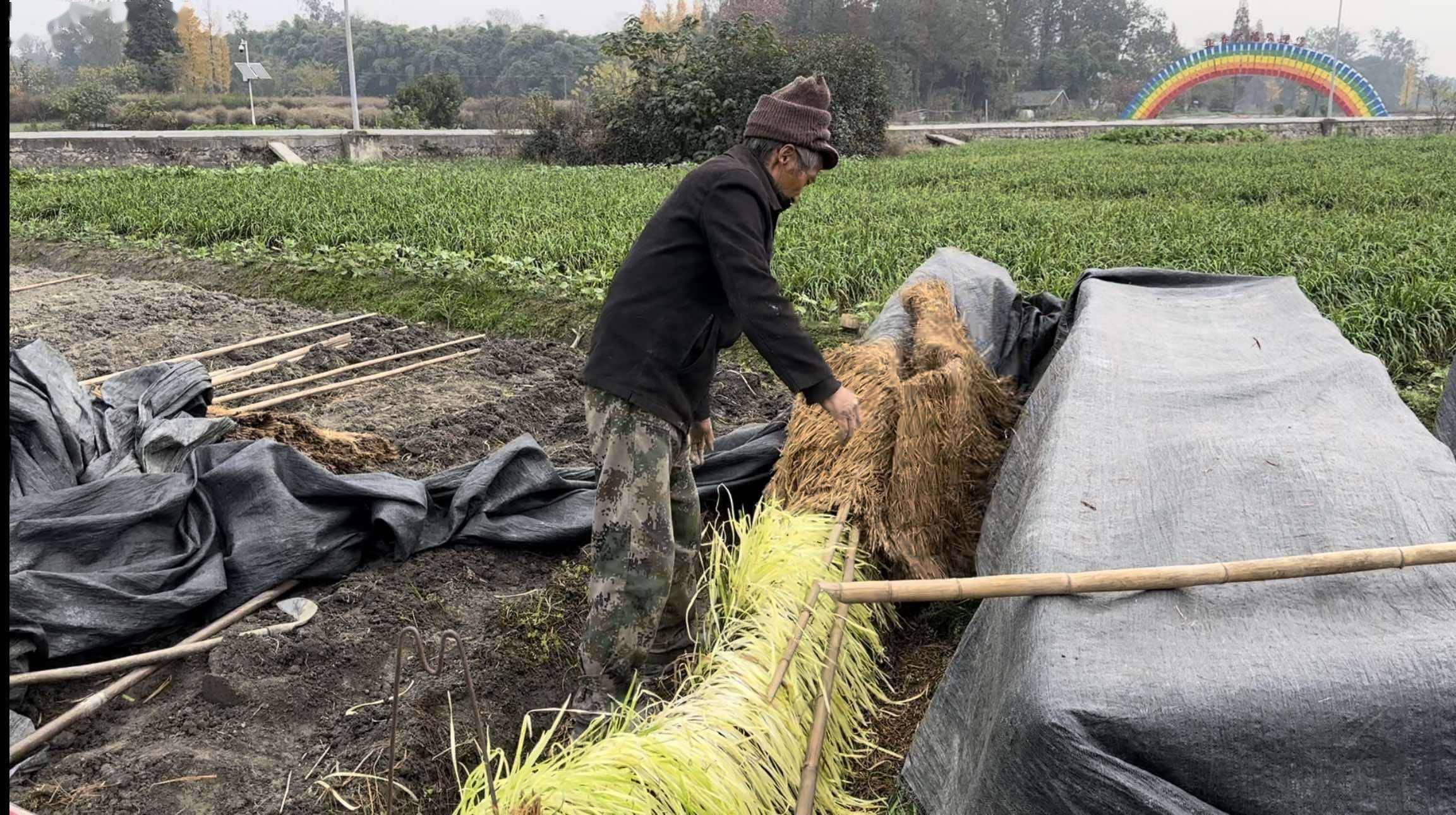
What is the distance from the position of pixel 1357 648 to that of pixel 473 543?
2994 millimetres

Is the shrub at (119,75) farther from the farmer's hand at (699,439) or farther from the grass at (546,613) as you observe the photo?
the farmer's hand at (699,439)

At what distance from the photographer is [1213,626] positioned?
194 centimetres

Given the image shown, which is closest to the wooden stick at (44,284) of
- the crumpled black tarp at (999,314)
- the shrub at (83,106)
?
the crumpled black tarp at (999,314)

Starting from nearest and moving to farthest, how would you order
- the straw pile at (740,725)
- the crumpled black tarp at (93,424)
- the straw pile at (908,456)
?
the straw pile at (740,725), the straw pile at (908,456), the crumpled black tarp at (93,424)

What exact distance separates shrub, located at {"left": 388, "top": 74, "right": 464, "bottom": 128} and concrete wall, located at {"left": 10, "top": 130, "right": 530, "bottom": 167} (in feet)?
27.6

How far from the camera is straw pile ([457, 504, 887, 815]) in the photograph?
2.15 meters

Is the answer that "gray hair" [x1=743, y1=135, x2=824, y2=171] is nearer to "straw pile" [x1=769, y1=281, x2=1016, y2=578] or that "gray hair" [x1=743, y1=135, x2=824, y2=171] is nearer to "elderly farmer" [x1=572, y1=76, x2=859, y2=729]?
"elderly farmer" [x1=572, y1=76, x2=859, y2=729]

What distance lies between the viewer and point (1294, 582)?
200 cm

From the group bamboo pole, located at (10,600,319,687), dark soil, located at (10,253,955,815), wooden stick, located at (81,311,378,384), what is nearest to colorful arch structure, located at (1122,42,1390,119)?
wooden stick, located at (81,311,378,384)

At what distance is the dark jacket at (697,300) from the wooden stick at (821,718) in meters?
0.64

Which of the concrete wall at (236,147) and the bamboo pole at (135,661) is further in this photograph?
the concrete wall at (236,147)

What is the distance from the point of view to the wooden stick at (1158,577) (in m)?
1.91

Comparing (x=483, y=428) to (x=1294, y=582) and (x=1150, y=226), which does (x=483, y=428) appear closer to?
(x=1294, y=582)

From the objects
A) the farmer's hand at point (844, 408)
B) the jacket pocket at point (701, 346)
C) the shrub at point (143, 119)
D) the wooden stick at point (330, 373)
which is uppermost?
the shrub at point (143, 119)
